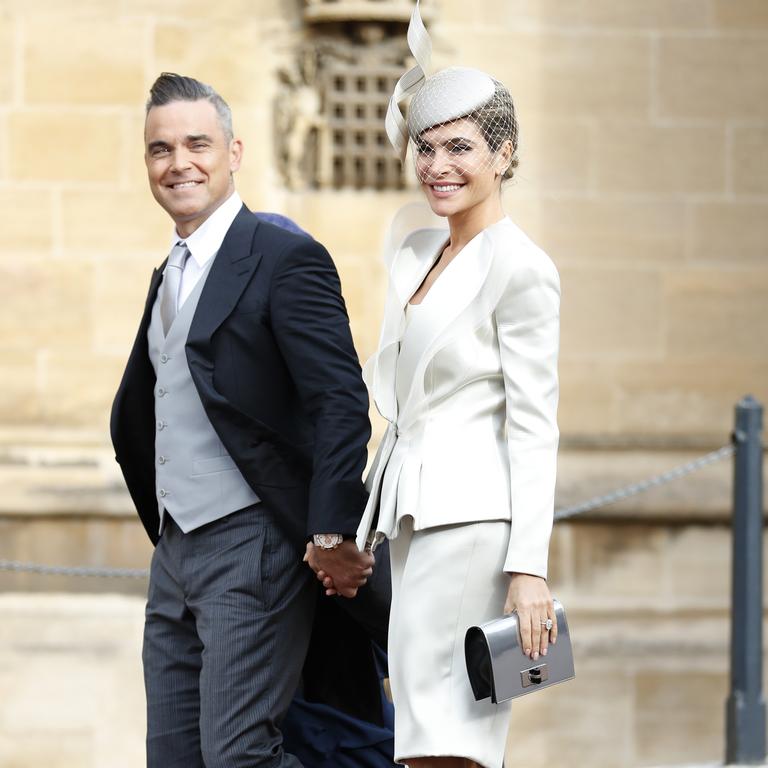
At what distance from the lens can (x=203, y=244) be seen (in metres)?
3.15

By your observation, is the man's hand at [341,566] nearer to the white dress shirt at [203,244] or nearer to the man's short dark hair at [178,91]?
the white dress shirt at [203,244]

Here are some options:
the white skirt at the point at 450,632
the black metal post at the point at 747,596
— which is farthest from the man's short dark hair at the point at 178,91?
the black metal post at the point at 747,596

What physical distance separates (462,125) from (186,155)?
65 cm

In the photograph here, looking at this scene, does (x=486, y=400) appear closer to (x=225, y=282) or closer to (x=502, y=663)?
(x=502, y=663)

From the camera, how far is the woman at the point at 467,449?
2.64 meters

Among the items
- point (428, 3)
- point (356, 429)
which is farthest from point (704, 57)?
point (356, 429)

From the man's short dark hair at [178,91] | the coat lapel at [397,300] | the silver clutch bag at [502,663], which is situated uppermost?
the man's short dark hair at [178,91]

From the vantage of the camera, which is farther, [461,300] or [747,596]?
[747,596]

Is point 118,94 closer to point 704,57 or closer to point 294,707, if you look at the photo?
point 704,57

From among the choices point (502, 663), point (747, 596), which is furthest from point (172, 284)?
point (747, 596)

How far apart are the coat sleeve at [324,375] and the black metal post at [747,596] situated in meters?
2.23

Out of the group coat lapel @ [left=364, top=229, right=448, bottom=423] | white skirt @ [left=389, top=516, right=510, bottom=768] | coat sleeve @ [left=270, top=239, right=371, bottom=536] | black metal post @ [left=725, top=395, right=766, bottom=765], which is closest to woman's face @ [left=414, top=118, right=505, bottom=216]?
coat lapel @ [left=364, top=229, right=448, bottom=423]

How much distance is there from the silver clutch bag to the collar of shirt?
3.15ft

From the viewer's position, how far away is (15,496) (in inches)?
219
